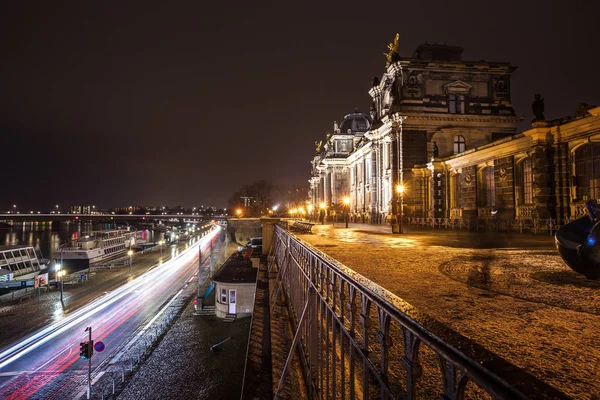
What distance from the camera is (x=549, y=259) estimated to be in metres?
9.93

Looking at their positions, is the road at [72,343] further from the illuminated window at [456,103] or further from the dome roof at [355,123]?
the dome roof at [355,123]

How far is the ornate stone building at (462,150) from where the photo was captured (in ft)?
64.0

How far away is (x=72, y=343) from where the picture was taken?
23.0 meters

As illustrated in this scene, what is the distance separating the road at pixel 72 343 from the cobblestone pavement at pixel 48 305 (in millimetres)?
1396

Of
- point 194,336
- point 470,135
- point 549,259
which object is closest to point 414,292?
point 549,259

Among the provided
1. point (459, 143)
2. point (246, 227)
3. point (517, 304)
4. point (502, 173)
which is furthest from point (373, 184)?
point (517, 304)

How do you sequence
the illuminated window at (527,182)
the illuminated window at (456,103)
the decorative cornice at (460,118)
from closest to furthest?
1. the illuminated window at (527,182)
2. the decorative cornice at (460,118)
3. the illuminated window at (456,103)

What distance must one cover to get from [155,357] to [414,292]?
19580mm

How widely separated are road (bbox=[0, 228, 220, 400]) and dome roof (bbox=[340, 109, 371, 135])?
46538 mm

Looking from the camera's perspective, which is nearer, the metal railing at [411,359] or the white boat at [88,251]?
the metal railing at [411,359]

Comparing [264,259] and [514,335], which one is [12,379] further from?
[514,335]

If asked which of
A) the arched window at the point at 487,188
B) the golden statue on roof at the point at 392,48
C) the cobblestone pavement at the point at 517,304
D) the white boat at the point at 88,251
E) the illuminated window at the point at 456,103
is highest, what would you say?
the golden statue on roof at the point at 392,48

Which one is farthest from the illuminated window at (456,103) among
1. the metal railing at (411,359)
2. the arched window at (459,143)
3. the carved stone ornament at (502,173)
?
the metal railing at (411,359)

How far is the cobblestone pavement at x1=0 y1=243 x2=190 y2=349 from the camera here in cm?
2619
